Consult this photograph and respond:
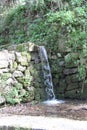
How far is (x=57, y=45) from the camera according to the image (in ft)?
27.3

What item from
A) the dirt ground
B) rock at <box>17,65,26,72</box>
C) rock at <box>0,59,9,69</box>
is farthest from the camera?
rock at <box>17,65,26,72</box>

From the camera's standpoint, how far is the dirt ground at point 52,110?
5.89m

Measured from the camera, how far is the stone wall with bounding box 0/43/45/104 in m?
7.10

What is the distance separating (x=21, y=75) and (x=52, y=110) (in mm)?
1564

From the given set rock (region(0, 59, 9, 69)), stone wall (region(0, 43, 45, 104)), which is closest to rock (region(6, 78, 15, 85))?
stone wall (region(0, 43, 45, 104))

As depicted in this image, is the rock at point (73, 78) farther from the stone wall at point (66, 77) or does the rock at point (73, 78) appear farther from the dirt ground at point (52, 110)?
the dirt ground at point (52, 110)

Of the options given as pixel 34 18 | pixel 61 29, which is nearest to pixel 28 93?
pixel 61 29

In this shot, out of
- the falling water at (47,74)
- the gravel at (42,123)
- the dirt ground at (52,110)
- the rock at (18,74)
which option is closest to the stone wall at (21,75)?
the rock at (18,74)

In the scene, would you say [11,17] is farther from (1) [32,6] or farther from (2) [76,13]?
(2) [76,13]

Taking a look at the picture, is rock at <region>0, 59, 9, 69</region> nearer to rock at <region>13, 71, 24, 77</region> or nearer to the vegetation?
rock at <region>13, 71, 24, 77</region>

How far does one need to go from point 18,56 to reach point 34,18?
285 centimetres

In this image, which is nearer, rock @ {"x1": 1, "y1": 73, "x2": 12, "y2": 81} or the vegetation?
rock @ {"x1": 1, "y1": 73, "x2": 12, "y2": 81}

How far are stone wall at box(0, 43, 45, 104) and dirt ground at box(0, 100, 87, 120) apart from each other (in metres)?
0.32

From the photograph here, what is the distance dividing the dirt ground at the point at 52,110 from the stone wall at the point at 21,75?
0.32m
